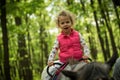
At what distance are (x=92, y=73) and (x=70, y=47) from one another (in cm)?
233

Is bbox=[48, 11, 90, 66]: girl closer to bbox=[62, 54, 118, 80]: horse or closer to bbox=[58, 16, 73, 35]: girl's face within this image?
bbox=[58, 16, 73, 35]: girl's face

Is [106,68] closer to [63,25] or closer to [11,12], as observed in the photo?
[63,25]

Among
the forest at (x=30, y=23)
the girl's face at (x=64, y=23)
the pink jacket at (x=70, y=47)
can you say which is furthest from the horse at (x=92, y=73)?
the girl's face at (x=64, y=23)

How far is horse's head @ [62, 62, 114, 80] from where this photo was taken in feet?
9.45

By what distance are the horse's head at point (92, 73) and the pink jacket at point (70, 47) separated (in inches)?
79.8

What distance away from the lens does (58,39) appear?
17.7ft

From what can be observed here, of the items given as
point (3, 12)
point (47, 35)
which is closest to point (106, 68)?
point (3, 12)

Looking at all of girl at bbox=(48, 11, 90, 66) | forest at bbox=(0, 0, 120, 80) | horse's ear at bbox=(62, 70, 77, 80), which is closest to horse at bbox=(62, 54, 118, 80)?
horse's ear at bbox=(62, 70, 77, 80)

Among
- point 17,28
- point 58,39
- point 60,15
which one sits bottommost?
point 17,28

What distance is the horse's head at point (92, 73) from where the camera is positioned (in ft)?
9.45

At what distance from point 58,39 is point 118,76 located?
1163mm

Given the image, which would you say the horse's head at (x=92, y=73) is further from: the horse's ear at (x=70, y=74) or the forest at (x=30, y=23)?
the forest at (x=30, y=23)

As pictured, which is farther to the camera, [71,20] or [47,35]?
[47,35]

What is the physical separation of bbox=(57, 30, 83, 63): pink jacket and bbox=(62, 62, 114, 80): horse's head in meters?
A: 2.03
